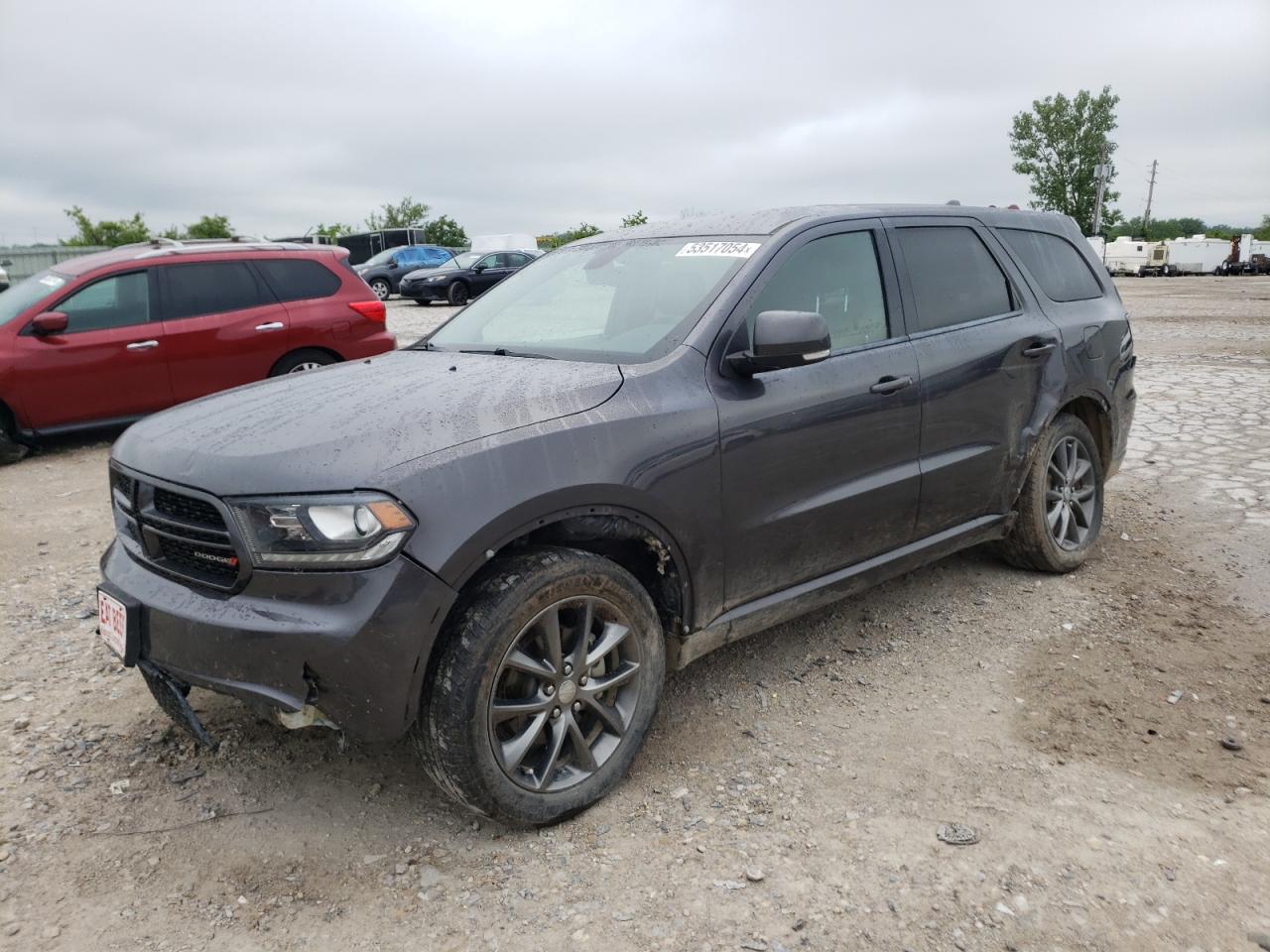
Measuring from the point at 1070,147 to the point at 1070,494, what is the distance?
75260 mm

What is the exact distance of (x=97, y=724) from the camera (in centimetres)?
334

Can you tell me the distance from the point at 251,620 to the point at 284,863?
76 cm

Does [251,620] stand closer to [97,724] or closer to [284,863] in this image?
[284,863]

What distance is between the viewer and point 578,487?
104 inches

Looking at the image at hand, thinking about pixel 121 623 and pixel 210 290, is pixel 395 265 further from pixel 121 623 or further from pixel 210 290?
pixel 121 623

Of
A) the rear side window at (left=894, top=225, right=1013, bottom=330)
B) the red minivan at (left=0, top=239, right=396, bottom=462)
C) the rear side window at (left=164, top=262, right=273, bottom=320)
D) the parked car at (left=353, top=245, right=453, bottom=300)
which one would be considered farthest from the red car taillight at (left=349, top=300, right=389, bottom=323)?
the parked car at (left=353, top=245, right=453, bottom=300)

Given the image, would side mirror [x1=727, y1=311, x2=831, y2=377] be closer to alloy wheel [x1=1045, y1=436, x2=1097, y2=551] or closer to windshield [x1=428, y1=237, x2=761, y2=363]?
windshield [x1=428, y1=237, x2=761, y2=363]

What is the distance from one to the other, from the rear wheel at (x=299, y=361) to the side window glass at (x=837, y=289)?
18.3ft

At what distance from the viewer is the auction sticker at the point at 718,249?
3.36 m

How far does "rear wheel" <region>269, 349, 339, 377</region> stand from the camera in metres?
8.05

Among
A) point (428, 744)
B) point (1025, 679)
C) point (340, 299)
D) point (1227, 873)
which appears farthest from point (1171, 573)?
point (340, 299)

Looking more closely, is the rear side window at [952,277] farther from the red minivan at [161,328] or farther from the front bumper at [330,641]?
the red minivan at [161,328]

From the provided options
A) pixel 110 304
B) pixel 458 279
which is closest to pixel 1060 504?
pixel 110 304

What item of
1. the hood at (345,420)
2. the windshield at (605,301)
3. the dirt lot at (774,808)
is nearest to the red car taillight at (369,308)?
the dirt lot at (774,808)
